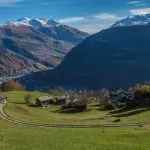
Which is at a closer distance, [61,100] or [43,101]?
[43,101]

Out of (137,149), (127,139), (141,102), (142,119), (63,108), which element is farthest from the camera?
(63,108)

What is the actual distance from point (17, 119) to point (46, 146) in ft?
184

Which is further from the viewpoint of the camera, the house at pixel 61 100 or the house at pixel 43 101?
the house at pixel 61 100

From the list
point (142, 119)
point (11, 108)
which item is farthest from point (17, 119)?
point (142, 119)

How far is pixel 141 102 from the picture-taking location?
499 ft

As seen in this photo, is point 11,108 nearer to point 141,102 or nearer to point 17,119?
point 17,119

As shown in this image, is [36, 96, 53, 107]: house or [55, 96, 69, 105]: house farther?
[55, 96, 69, 105]: house

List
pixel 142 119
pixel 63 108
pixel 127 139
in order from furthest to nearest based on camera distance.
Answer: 1. pixel 63 108
2. pixel 142 119
3. pixel 127 139

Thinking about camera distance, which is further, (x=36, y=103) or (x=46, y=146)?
(x=36, y=103)

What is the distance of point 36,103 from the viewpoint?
579 ft

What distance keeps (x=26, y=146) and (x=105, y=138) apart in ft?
44.9

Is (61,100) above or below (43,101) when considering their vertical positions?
below

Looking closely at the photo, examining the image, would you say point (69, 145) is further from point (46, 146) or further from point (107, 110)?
point (107, 110)

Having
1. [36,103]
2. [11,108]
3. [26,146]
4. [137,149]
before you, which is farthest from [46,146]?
[36,103]
